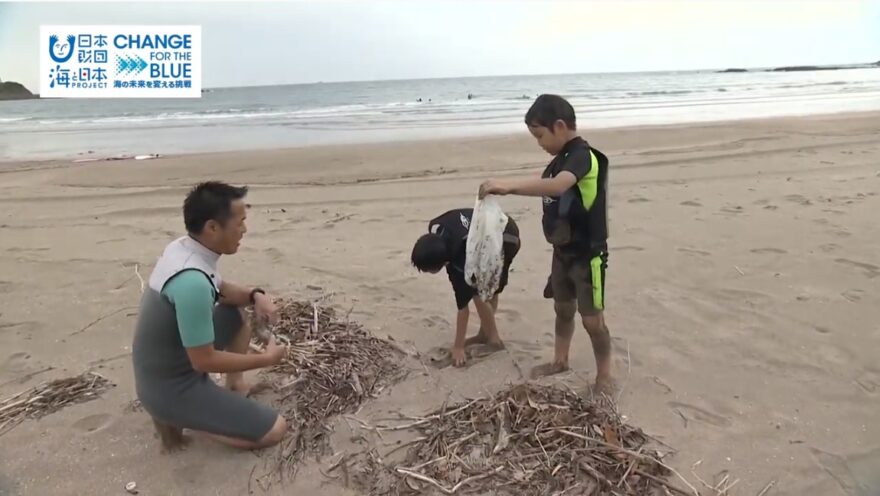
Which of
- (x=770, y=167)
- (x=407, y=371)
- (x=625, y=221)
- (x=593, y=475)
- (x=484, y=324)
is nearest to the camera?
(x=593, y=475)

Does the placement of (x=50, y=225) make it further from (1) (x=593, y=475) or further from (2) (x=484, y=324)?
(1) (x=593, y=475)

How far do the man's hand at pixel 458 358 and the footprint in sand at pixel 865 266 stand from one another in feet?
10.5

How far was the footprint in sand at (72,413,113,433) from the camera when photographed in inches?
116

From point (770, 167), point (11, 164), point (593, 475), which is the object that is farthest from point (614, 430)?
point (11, 164)

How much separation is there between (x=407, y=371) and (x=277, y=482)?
3.52ft

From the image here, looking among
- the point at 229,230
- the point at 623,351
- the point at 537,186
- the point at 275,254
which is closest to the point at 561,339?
the point at 623,351

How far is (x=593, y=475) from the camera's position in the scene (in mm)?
2484

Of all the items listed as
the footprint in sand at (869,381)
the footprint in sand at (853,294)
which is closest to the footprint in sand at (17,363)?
the footprint in sand at (869,381)

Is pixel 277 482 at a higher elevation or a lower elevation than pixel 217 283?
lower

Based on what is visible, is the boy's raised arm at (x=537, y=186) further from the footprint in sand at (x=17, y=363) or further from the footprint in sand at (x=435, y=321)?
the footprint in sand at (x=17, y=363)

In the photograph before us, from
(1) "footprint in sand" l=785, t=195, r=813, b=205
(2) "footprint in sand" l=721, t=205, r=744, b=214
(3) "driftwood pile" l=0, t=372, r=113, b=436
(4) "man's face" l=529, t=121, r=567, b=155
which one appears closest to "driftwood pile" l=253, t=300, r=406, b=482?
(3) "driftwood pile" l=0, t=372, r=113, b=436

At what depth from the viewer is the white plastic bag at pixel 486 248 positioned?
320cm

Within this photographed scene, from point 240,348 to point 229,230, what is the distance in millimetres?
750

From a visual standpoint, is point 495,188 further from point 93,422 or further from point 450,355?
point 93,422
